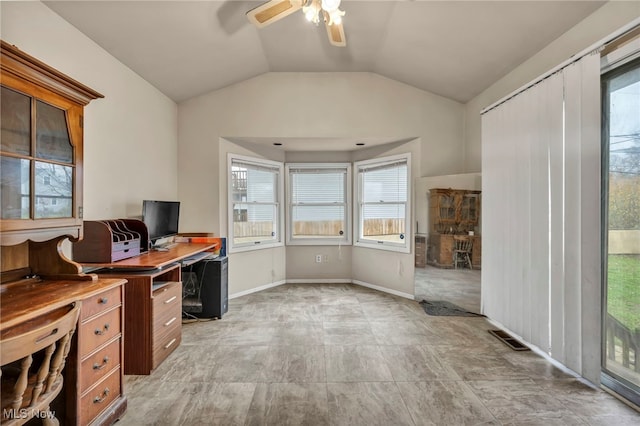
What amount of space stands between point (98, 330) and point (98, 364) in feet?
0.65

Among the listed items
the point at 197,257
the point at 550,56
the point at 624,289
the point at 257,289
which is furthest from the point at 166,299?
the point at 550,56

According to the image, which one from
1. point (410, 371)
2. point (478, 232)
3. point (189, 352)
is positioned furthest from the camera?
point (478, 232)

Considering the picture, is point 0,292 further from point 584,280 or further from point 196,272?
point 584,280

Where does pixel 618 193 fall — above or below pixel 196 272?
above

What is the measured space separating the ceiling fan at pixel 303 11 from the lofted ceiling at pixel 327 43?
780 mm

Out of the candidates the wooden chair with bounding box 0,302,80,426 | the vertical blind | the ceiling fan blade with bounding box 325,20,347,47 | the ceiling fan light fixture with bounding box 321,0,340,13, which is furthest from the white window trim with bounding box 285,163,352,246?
the wooden chair with bounding box 0,302,80,426

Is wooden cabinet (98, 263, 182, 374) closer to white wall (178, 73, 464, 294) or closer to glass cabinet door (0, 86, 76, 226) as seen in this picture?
glass cabinet door (0, 86, 76, 226)

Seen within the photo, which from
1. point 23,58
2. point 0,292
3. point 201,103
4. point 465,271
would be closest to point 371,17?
point 201,103

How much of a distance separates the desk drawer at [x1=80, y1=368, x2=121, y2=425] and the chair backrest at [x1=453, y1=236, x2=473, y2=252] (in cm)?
350

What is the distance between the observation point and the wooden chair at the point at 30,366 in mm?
1058

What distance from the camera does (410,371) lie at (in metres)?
2.36

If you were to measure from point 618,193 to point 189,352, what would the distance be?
356cm

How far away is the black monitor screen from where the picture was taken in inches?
119

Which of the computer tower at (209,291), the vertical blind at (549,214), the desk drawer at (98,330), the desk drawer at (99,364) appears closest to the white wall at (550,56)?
the vertical blind at (549,214)
